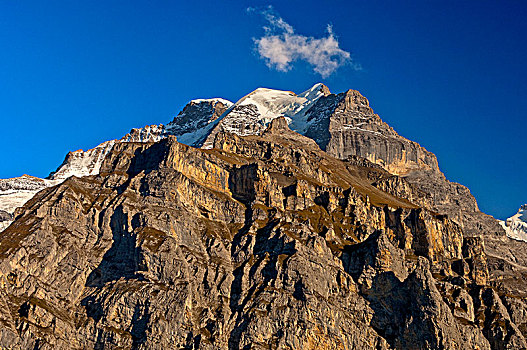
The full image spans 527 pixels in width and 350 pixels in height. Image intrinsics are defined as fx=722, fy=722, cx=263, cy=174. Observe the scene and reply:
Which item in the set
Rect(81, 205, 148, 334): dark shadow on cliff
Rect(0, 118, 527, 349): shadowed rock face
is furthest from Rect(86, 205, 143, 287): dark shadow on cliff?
Rect(0, 118, 527, 349): shadowed rock face

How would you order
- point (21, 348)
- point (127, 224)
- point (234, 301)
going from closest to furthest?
point (21, 348) → point (234, 301) → point (127, 224)

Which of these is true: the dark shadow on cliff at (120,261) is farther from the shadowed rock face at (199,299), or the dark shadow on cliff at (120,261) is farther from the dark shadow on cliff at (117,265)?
the shadowed rock face at (199,299)

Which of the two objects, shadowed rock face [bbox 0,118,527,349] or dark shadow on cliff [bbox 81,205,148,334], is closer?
shadowed rock face [bbox 0,118,527,349]

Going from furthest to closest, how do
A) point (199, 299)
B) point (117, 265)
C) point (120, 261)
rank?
1. point (120, 261)
2. point (117, 265)
3. point (199, 299)

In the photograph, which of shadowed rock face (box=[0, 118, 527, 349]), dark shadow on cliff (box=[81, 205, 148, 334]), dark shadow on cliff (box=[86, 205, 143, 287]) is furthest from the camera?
dark shadow on cliff (box=[86, 205, 143, 287])

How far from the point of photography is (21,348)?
15750cm

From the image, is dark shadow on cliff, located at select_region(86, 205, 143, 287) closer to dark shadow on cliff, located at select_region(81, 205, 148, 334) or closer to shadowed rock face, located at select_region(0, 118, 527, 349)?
dark shadow on cliff, located at select_region(81, 205, 148, 334)

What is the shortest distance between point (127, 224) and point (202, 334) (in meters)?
45.6

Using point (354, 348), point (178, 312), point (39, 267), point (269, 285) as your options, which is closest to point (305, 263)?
point (269, 285)

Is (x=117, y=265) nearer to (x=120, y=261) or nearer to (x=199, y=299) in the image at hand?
(x=120, y=261)

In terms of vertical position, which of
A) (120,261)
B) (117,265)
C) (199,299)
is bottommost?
(199,299)

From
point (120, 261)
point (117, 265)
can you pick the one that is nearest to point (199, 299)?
point (117, 265)

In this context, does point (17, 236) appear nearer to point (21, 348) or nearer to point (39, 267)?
point (39, 267)

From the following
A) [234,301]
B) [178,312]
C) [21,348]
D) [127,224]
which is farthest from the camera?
[127,224]
